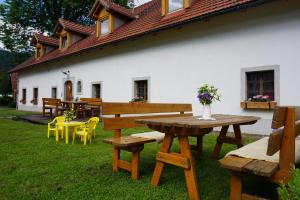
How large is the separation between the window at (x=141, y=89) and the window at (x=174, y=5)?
10.7 ft

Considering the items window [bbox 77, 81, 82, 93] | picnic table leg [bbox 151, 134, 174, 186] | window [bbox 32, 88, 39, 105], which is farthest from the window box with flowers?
window [bbox 32, 88, 39, 105]

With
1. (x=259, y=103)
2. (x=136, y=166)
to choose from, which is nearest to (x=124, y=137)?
(x=136, y=166)

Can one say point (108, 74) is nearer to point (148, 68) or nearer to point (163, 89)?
point (148, 68)

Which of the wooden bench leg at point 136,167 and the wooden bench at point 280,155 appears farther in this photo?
the wooden bench leg at point 136,167

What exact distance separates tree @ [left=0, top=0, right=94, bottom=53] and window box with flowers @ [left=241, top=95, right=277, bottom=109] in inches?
810

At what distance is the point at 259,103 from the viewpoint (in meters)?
7.53

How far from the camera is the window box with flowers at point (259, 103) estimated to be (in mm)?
7355

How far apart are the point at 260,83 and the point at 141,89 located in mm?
5587

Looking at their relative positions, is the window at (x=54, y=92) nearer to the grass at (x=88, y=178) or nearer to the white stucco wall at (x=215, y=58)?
the white stucco wall at (x=215, y=58)

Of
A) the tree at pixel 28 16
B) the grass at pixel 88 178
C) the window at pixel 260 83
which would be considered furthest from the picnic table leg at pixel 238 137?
the tree at pixel 28 16

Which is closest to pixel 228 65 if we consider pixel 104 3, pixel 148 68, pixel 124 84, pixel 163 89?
pixel 163 89

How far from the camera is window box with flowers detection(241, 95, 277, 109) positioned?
7355 millimetres

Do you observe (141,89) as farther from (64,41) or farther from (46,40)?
(46,40)

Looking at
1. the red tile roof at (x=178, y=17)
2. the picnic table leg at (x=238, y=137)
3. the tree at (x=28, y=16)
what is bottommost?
the picnic table leg at (x=238, y=137)
